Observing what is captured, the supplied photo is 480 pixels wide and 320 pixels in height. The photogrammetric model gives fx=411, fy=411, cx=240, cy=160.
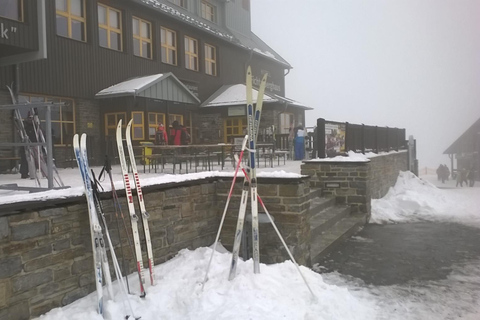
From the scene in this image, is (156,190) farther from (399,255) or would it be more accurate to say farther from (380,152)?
(380,152)

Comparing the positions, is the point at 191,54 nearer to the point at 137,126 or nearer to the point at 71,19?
the point at 137,126

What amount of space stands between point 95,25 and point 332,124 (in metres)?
8.56

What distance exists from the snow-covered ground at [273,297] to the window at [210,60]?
15.3m

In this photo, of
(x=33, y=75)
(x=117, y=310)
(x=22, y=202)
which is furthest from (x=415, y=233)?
(x=33, y=75)

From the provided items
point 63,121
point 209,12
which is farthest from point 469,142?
point 63,121

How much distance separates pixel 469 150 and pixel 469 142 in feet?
2.60

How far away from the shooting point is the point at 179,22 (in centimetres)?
1736

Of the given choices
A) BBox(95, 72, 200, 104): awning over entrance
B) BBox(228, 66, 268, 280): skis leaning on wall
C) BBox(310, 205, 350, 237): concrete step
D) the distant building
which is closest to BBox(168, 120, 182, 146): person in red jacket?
BBox(95, 72, 200, 104): awning over entrance

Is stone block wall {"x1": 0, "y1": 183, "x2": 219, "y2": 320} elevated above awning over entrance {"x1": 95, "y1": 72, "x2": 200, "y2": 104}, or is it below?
below

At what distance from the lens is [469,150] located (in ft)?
125

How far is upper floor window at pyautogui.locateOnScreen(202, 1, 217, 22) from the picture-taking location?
2094 cm

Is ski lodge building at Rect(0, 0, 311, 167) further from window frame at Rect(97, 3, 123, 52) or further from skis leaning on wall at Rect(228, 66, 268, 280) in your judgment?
skis leaning on wall at Rect(228, 66, 268, 280)

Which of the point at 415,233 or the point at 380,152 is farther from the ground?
the point at 380,152

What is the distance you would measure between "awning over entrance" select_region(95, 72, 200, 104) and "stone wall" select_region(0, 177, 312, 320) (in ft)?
27.8
